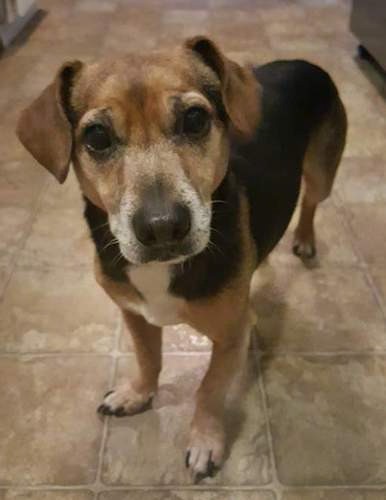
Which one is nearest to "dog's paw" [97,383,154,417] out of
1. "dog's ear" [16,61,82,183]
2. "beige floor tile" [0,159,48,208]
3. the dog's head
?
the dog's head

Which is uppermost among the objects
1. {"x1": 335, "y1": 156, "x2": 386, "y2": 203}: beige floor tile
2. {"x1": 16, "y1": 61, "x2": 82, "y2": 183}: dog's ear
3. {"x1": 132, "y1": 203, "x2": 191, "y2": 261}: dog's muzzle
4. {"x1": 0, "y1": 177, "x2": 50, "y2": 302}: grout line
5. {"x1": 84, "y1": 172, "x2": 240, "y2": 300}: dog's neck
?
{"x1": 16, "y1": 61, "x2": 82, "y2": 183}: dog's ear

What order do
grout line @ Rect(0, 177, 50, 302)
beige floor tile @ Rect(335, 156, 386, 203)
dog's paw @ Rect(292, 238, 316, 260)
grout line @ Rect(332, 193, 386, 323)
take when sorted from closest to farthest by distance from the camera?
grout line @ Rect(332, 193, 386, 323) → grout line @ Rect(0, 177, 50, 302) → dog's paw @ Rect(292, 238, 316, 260) → beige floor tile @ Rect(335, 156, 386, 203)

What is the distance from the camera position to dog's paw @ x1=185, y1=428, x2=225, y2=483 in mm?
1750

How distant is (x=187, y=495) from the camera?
171 centimetres

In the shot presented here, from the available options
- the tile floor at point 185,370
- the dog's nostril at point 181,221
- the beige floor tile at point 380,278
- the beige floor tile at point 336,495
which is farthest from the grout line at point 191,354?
the dog's nostril at point 181,221

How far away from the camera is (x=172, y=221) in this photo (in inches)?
48.6

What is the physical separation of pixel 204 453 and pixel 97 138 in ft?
3.36

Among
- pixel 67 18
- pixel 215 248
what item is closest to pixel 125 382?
pixel 215 248

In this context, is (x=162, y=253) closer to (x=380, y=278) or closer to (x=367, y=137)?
(x=380, y=278)

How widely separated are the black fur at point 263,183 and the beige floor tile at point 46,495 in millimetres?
693

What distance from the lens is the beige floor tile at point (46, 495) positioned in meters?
1.71

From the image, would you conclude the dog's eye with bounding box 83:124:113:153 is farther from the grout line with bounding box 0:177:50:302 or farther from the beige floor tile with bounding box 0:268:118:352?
the grout line with bounding box 0:177:50:302

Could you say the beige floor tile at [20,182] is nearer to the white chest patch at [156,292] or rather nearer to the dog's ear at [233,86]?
the white chest patch at [156,292]

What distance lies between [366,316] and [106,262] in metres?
1.22
